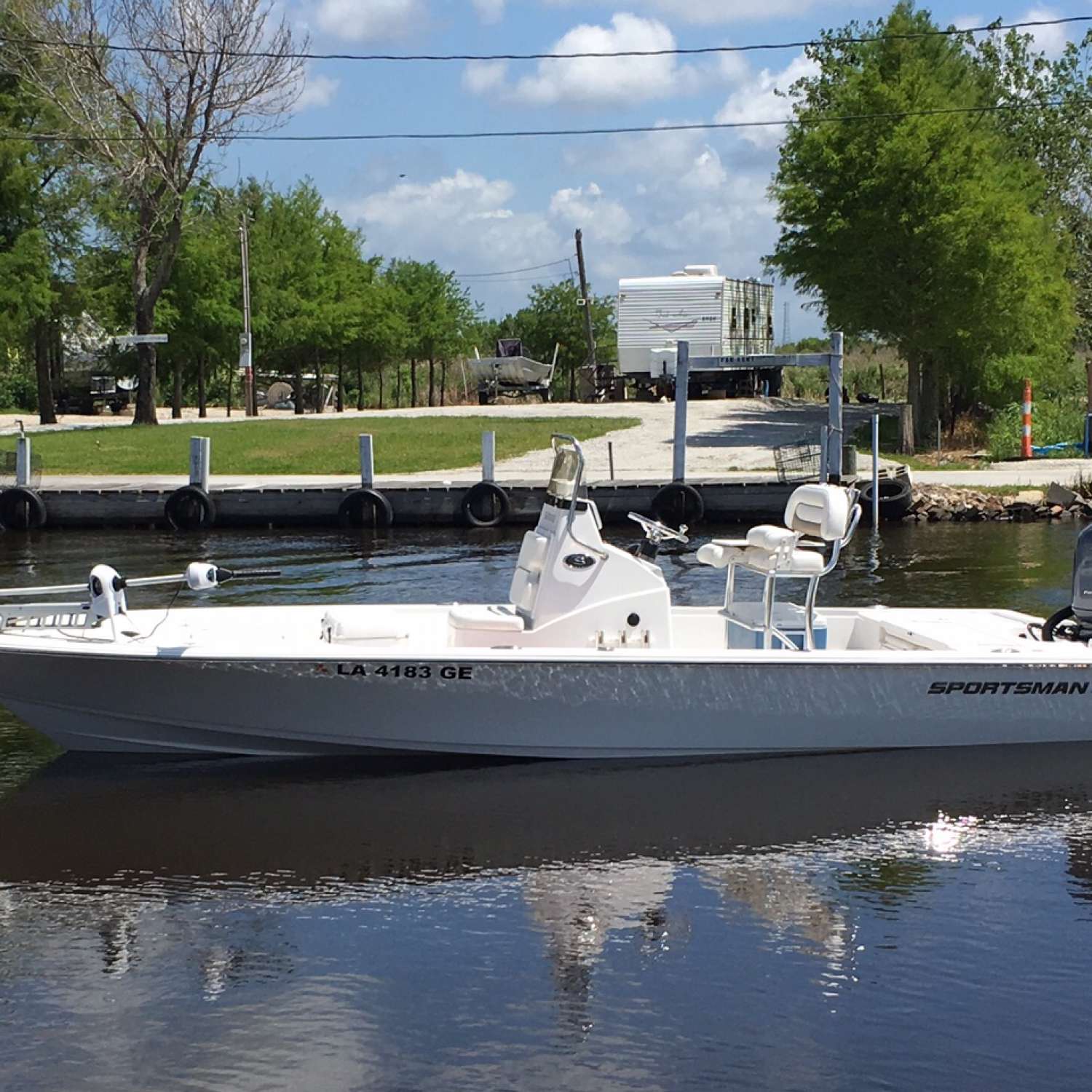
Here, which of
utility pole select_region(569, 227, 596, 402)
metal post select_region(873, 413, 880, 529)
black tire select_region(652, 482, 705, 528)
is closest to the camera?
metal post select_region(873, 413, 880, 529)

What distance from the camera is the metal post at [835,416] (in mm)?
25016

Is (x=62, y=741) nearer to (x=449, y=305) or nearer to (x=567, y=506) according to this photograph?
(x=567, y=506)

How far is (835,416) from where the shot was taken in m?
25.4

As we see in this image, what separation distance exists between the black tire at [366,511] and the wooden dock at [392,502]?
0.53 feet

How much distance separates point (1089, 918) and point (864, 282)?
29.2 meters

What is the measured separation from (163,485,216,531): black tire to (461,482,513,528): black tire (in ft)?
14.2

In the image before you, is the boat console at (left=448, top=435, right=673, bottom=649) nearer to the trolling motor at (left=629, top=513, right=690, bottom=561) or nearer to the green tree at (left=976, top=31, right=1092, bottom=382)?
the trolling motor at (left=629, top=513, right=690, bottom=561)

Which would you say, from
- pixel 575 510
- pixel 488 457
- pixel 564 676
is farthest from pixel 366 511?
pixel 564 676

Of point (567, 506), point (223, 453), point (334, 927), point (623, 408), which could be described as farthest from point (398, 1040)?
point (623, 408)

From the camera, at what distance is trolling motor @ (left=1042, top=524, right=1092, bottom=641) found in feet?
37.4

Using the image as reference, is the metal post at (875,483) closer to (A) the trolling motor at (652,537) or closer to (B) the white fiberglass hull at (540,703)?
(A) the trolling motor at (652,537)

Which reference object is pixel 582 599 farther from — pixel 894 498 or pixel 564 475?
pixel 894 498

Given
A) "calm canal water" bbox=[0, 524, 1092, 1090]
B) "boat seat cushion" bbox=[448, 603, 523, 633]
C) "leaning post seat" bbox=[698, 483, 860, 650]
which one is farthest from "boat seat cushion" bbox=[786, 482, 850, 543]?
"boat seat cushion" bbox=[448, 603, 523, 633]

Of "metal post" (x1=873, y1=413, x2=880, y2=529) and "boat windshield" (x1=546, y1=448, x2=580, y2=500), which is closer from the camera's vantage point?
"boat windshield" (x1=546, y1=448, x2=580, y2=500)
